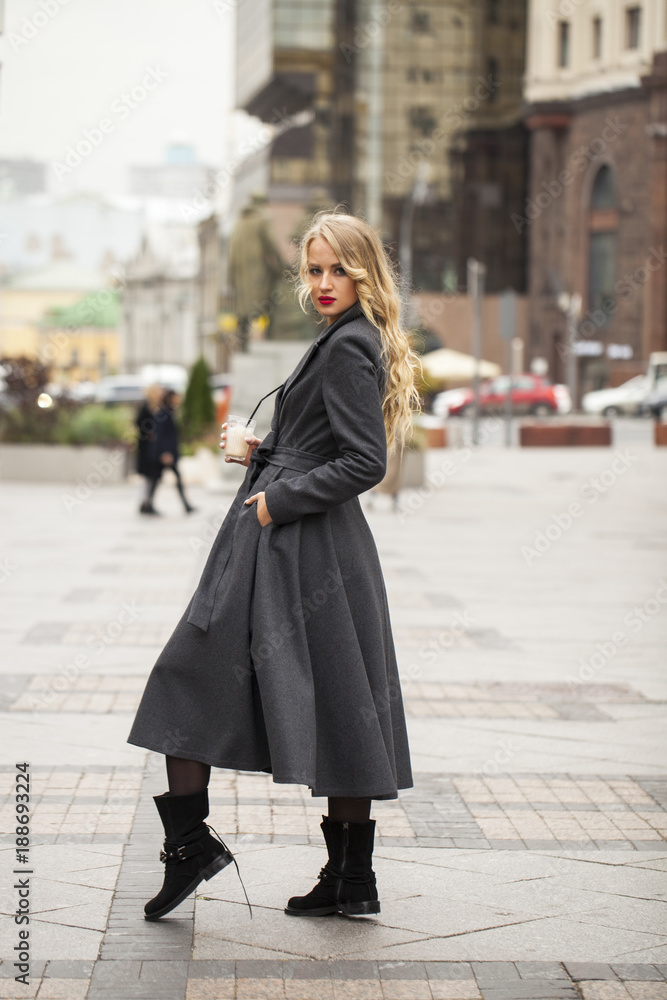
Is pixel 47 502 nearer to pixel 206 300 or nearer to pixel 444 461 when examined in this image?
pixel 444 461

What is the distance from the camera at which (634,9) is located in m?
62.4

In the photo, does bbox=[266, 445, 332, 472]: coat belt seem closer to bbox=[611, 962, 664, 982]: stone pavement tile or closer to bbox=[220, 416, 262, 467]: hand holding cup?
bbox=[220, 416, 262, 467]: hand holding cup

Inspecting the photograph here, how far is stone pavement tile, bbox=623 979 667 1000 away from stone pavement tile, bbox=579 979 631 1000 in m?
0.02

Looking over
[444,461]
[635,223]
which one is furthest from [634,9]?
[444,461]

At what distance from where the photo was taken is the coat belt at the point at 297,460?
11.9ft

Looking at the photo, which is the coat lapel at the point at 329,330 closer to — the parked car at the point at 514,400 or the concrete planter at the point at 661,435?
the concrete planter at the point at 661,435

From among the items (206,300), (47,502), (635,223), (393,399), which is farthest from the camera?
(206,300)

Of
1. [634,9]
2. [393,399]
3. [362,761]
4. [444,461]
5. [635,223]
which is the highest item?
[634,9]

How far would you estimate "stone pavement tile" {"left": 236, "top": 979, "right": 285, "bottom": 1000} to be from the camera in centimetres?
321

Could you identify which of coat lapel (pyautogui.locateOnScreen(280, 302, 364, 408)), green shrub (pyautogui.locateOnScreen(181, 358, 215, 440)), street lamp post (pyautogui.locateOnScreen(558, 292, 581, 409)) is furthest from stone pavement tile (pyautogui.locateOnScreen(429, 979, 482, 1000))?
street lamp post (pyautogui.locateOnScreen(558, 292, 581, 409))

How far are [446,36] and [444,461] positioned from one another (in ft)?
174

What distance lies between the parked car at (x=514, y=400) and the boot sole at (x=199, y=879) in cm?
4413

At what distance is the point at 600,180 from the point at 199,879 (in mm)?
64996

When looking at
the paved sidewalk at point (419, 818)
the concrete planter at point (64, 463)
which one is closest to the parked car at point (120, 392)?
the concrete planter at point (64, 463)
